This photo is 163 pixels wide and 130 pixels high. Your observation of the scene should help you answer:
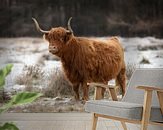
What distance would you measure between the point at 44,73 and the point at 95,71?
2.54 ft

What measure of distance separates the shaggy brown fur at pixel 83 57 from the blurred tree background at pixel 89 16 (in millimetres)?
246

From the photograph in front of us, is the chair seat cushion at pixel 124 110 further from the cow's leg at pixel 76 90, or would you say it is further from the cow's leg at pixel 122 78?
the cow's leg at pixel 122 78

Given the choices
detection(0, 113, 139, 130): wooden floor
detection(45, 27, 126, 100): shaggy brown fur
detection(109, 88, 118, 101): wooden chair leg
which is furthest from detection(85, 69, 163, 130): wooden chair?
detection(45, 27, 126, 100): shaggy brown fur

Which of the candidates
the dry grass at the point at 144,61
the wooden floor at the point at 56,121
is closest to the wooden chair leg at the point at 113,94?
the wooden floor at the point at 56,121

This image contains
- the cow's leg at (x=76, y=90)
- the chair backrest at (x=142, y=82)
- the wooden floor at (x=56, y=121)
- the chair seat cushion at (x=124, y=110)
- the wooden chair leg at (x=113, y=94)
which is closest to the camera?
the chair seat cushion at (x=124, y=110)

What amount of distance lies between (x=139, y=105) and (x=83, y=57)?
207cm

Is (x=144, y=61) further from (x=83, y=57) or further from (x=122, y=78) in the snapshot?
(x=83, y=57)

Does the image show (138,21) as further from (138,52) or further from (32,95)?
(32,95)

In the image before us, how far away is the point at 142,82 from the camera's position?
396 cm

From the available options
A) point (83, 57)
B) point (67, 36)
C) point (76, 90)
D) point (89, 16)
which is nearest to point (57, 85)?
point (76, 90)

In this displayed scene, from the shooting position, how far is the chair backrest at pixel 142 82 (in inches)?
149

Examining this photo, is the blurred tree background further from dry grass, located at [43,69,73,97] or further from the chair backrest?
the chair backrest

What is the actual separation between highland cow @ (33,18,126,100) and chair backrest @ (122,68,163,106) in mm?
1289

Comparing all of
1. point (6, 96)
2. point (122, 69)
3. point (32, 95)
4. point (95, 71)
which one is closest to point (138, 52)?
point (122, 69)
